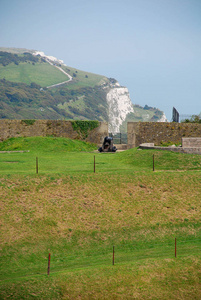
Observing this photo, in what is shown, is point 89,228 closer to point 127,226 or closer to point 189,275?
point 127,226

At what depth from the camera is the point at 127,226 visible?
21.5 m

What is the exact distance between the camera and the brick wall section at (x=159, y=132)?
45.7 m

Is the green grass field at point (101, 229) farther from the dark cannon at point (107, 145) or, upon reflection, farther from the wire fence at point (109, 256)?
the dark cannon at point (107, 145)

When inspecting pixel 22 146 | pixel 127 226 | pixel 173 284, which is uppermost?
pixel 22 146

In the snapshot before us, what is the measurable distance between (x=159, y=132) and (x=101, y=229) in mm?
26620

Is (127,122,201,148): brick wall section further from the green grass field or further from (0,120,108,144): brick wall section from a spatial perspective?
the green grass field

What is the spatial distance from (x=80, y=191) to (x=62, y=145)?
16719 mm

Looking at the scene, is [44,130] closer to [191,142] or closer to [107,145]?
[107,145]

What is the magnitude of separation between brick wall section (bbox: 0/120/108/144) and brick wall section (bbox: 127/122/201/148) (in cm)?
439

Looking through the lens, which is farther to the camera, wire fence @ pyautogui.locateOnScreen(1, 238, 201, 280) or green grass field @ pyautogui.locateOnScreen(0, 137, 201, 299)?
wire fence @ pyautogui.locateOnScreen(1, 238, 201, 280)

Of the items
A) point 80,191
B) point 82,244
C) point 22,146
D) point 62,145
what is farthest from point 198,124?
point 82,244

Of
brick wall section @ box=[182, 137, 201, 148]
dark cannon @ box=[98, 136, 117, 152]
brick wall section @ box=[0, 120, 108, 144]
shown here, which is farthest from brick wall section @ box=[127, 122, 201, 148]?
brick wall section @ box=[182, 137, 201, 148]

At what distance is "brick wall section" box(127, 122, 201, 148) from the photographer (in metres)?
45.7

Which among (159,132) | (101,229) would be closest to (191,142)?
(159,132)
